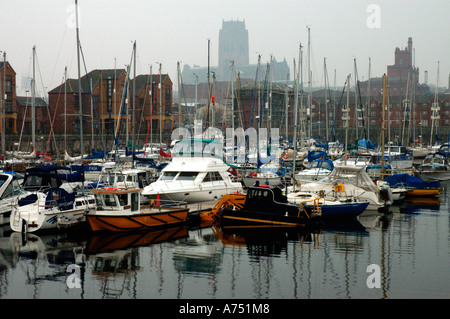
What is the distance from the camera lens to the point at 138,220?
25422mm

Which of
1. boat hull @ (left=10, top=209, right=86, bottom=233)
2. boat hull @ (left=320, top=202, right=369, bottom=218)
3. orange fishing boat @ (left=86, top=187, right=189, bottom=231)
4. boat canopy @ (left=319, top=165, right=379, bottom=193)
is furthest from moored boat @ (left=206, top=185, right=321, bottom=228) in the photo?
boat hull @ (left=10, top=209, right=86, bottom=233)

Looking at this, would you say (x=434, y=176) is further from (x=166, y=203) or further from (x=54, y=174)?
(x=54, y=174)

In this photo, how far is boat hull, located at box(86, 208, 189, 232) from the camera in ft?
81.0

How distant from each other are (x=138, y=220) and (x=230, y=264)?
6435mm

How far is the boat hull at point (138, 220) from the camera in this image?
81.0ft

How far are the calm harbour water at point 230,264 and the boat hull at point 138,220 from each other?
503 mm

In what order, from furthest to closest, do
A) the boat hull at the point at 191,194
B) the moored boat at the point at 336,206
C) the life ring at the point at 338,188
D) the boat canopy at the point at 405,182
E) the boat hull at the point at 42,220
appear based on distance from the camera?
the boat canopy at the point at 405,182
the life ring at the point at 338,188
the boat hull at the point at 191,194
the moored boat at the point at 336,206
the boat hull at the point at 42,220

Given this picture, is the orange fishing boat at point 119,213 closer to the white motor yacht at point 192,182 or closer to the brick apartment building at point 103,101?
the white motor yacht at point 192,182

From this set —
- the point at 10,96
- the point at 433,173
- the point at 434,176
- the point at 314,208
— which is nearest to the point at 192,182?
the point at 314,208

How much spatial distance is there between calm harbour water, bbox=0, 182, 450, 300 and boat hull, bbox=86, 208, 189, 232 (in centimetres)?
50

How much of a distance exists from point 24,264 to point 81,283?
350 cm

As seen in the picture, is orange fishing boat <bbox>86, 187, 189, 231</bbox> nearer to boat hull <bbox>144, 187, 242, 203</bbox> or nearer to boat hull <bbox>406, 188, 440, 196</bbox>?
boat hull <bbox>144, 187, 242, 203</bbox>

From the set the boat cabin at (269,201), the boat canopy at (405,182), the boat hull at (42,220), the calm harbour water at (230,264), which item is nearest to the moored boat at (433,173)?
the boat canopy at (405,182)
